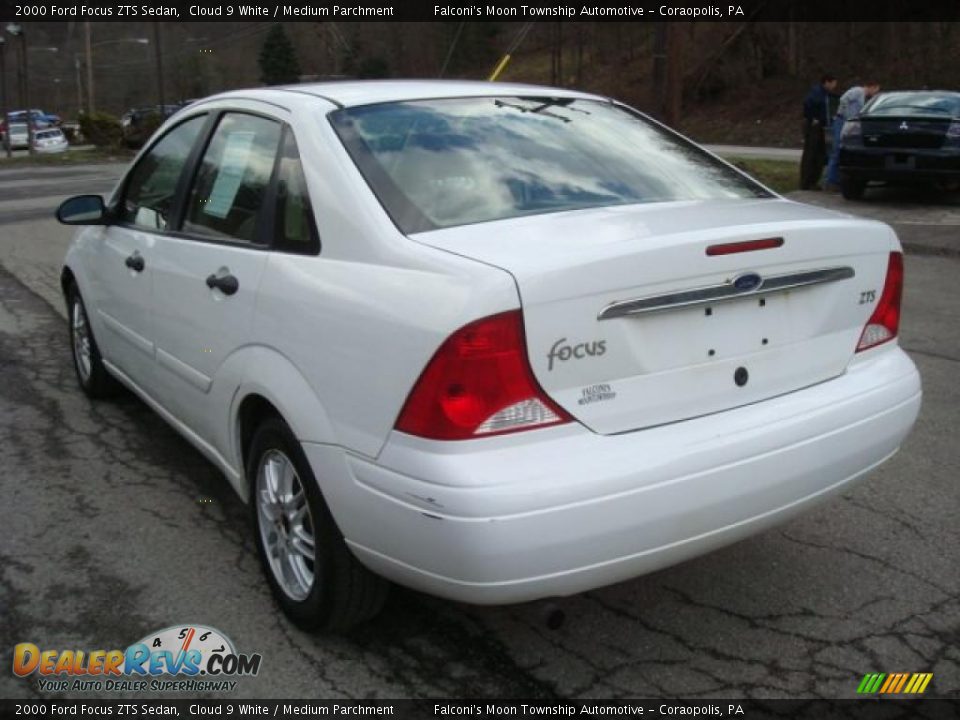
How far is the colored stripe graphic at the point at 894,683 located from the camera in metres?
2.67

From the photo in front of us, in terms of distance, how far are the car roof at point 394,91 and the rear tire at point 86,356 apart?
75.4 inches

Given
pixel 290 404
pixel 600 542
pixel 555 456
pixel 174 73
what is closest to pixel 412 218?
pixel 290 404

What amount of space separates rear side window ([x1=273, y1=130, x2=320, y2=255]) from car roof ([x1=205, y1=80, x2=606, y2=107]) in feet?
0.87

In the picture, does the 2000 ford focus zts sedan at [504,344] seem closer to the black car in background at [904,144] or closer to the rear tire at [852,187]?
the black car in background at [904,144]

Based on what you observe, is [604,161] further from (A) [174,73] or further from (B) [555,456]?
(A) [174,73]

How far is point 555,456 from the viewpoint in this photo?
2365 mm

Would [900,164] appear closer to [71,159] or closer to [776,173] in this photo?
[776,173]

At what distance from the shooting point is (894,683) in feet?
8.86

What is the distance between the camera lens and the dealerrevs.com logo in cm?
278

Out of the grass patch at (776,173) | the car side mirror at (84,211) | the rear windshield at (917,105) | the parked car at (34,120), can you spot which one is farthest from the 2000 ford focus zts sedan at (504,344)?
the parked car at (34,120)

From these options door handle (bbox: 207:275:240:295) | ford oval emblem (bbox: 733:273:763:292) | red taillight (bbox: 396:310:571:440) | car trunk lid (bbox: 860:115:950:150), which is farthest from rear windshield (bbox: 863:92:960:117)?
red taillight (bbox: 396:310:571:440)

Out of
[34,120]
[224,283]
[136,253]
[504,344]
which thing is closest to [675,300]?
[504,344]

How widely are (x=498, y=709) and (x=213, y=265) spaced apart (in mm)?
1728

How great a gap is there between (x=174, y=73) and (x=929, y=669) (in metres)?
70.2
